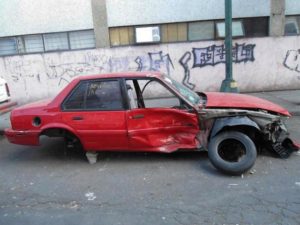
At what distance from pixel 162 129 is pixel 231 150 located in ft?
3.71

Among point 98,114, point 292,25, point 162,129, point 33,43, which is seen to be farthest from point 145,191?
point 292,25

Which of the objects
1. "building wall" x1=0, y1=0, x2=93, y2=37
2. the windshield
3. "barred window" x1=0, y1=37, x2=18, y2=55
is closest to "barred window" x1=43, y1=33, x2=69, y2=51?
"building wall" x1=0, y1=0, x2=93, y2=37

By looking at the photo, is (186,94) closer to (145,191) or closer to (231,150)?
(231,150)

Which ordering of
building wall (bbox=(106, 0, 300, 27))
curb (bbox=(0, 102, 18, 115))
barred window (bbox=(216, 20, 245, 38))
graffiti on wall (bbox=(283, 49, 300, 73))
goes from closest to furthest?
curb (bbox=(0, 102, 18, 115)) → building wall (bbox=(106, 0, 300, 27)) → barred window (bbox=(216, 20, 245, 38)) → graffiti on wall (bbox=(283, 49, 300, 73))

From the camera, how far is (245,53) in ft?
34.2

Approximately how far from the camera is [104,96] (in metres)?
4.66

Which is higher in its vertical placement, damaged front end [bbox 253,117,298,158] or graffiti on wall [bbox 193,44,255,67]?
graffiti on wall [bbox 193,44,255,67]

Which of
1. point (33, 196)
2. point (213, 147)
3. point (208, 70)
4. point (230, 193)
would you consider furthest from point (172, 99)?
point (208, 70)

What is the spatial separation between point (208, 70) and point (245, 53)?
1.46 m

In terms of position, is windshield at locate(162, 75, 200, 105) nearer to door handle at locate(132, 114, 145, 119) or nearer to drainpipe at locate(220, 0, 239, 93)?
door handle at locate(132, 114, 145, 119)

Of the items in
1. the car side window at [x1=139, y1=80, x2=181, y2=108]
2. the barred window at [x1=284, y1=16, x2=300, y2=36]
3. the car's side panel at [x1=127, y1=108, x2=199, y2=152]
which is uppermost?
the barred window at [x1=284, y1=16, x2=300, y2=36]

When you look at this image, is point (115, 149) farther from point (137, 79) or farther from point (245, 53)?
point (245, 53)

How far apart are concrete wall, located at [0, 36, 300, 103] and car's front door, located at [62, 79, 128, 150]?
5966 mm

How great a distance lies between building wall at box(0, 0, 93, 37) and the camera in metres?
10.2
